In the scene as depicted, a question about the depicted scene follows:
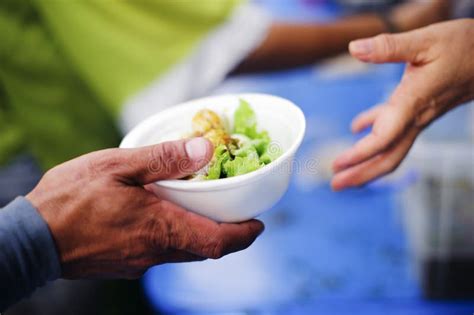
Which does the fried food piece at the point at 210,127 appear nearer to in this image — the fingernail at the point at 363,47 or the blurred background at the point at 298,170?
the fingernail at the point at 363,47

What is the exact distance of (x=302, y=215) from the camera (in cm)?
143

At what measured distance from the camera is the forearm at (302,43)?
1.26 metres

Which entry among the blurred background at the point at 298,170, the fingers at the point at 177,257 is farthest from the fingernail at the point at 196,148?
the blurred background at the point at 298,170

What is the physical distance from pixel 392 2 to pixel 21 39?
0.84 meters

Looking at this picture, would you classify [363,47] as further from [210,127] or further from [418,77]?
[210,127]

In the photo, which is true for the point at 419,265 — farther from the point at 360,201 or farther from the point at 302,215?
the point at 302,215

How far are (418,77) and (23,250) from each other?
630 millimetres

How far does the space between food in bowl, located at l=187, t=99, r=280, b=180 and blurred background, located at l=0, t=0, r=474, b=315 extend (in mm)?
420

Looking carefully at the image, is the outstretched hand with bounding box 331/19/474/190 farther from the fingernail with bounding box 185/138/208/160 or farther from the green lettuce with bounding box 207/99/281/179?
the fingernail with bounding box 185/138/208/160

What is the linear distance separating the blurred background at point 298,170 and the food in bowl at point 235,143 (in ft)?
1.38

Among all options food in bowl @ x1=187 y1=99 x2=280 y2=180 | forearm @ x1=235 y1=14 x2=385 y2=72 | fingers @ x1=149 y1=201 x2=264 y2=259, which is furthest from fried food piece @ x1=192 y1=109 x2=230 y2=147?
forearm @ x1=235 y1=14 x2=385 y2=72

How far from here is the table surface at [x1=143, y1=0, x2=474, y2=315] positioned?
1.33 meters

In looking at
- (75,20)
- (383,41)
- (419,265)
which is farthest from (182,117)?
(419,265)

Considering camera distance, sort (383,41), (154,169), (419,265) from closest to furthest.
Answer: (154,169), (383,41), (419,265)
